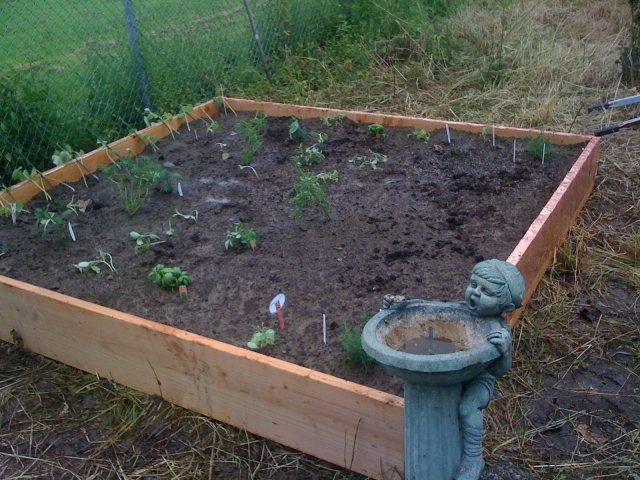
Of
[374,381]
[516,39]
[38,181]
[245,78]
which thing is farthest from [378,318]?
[516,39]

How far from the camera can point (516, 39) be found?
7.01 m

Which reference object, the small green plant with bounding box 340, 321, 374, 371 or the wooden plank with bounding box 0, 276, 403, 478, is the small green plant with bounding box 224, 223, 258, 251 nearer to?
the wooden plank with bounding box 0, 276, 403, 478

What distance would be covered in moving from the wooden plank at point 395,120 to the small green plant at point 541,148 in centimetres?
13

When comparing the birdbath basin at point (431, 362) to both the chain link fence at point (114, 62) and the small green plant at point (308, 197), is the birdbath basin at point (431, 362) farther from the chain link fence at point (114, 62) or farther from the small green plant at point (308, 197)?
the chain link fence at point (114, 62)

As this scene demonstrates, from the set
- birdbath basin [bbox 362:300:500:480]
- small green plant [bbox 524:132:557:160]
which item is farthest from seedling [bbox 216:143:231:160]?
birdbath basin [bbox 362:300:500:480]

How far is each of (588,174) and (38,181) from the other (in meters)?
3.38

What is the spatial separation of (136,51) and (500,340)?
179 inches

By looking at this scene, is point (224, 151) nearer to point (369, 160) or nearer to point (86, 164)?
point (86, 164)

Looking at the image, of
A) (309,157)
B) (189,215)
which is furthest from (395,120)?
(189,215)

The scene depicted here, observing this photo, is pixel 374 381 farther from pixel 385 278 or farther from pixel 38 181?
pixel 38 181

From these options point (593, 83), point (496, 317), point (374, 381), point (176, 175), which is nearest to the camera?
point (496, 317)

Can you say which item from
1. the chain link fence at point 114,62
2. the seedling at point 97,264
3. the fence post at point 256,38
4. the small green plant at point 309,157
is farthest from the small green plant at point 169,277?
the fence post at point 256,38

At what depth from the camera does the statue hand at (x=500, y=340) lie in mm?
1902

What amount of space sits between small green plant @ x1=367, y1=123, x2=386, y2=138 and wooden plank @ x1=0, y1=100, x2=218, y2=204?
1460 mm
